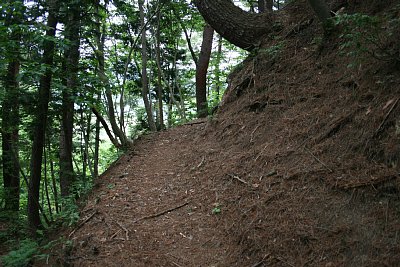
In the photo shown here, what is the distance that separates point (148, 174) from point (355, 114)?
4870 millimetres

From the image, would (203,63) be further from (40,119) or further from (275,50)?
(40,119)

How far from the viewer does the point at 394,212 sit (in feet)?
9.84

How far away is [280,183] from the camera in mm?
4402

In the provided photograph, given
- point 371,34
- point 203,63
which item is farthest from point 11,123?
point 371,34

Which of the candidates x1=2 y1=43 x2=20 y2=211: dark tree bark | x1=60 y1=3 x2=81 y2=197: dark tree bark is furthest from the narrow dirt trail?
x1=2 y1=43 x2=20 y2=211: dark tree bark

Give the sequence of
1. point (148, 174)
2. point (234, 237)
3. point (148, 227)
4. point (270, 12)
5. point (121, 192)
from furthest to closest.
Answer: point (270, 12)
point (148, 174)
point (121, 192)
point (148, 227)
point (234, 237)

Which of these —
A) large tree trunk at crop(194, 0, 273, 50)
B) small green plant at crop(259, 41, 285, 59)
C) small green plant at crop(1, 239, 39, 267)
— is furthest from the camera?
large tree trunk at crop(194, 0, 273, 50)

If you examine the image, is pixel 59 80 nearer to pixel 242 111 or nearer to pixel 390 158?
pixel 242 111

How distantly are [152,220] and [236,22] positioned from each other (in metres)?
5.30

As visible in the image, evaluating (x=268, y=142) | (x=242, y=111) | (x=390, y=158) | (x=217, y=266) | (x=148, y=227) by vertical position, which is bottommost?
(x=217, y=266)

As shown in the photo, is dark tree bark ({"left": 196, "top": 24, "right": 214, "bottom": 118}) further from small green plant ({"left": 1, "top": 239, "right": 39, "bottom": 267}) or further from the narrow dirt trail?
small green plant ({"left": 1, "top": 239, "right": 39, "bottom": 267})

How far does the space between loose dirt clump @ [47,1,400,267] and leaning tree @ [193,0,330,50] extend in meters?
0.45

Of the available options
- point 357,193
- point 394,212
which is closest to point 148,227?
point 357,193

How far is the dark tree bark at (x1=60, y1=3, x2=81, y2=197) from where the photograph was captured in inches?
263
